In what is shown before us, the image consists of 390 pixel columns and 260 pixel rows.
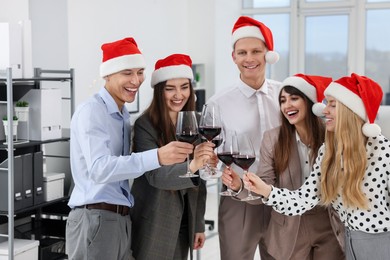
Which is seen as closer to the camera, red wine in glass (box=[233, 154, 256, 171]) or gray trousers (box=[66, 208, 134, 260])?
red wine in glass (box=[233, 154, 256, 171])

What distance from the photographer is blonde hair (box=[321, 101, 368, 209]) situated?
94.3 inches

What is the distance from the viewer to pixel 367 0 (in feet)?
27.3

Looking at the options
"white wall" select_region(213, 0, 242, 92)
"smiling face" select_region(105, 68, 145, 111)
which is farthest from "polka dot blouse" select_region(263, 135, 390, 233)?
"white wall" select_region(213, 0, 242, 92)

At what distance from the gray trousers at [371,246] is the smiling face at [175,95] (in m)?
0.96

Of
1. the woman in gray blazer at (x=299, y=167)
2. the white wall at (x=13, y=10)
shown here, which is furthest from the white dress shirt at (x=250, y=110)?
the white wall at (x=13, y=10)

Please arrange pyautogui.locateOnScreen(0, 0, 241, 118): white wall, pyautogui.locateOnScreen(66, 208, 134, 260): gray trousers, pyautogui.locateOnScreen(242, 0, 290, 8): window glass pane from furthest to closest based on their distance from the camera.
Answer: pyautogui.locateOnScreen(242, 0, 290, 8): window glass pane → pyautogui.locateOnScreen(0, 0, 241, 118): white wall → pyautogui.locateOnScreen(66, 208, 134, 260): gray trousers

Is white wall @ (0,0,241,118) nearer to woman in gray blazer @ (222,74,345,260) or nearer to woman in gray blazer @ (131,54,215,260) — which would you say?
woman in gray blazer @ (131,54,215,260)

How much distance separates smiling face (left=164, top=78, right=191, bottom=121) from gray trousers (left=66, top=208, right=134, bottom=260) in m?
0.56

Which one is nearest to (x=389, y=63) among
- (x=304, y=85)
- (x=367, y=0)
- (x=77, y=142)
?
(x=367, y=0)

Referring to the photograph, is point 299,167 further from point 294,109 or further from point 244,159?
point 244,159

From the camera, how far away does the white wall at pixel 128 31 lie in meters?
5.42

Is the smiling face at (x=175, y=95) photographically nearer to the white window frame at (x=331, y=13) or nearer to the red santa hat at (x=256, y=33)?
the red santa hat at (x=256, y=33)

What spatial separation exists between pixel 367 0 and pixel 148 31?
119 inches

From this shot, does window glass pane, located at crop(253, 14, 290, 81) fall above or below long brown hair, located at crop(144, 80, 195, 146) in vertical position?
above
